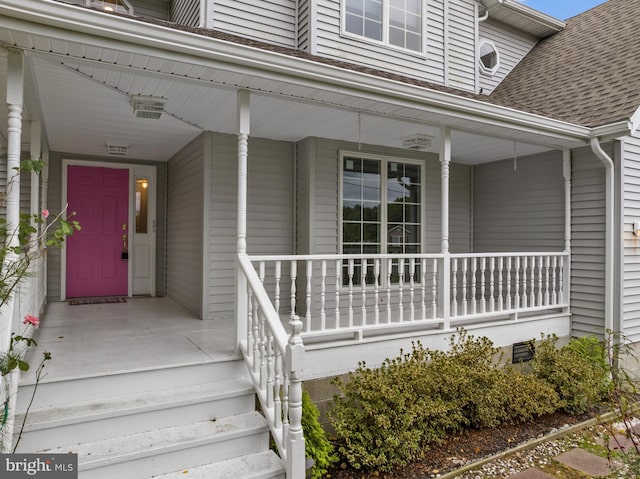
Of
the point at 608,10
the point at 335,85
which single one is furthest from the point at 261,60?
the point at 608,10

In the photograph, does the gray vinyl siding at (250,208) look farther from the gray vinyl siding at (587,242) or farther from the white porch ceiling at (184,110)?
the gray vinyl siding at (587,242)

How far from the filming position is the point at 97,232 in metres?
6.68

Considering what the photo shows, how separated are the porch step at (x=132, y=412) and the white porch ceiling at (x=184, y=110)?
2.43m

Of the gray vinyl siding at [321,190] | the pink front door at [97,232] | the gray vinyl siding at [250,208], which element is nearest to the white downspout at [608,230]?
the gray vinyl siding at [321,190]

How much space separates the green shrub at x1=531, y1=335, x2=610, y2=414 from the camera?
446 cm

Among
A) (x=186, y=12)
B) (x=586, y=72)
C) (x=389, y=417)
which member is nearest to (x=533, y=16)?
(x=586, y=72)

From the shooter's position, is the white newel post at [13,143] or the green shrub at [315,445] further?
the green shrub at [315,445]

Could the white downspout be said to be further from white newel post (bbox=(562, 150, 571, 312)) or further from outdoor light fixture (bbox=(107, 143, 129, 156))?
outdoor light fixture (bbox=(107, 143, 129, 156))

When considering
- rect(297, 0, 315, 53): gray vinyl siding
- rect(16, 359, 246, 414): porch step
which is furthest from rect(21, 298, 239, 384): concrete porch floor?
rect(297, 0, 315, 53): gray vinyl siding

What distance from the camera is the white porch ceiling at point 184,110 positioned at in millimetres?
3219

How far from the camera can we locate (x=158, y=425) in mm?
2977

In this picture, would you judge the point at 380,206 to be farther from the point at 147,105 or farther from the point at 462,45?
the point at 147,105

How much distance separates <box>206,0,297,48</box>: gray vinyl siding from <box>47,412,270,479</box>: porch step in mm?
4534

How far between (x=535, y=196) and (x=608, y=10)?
5.07 m
